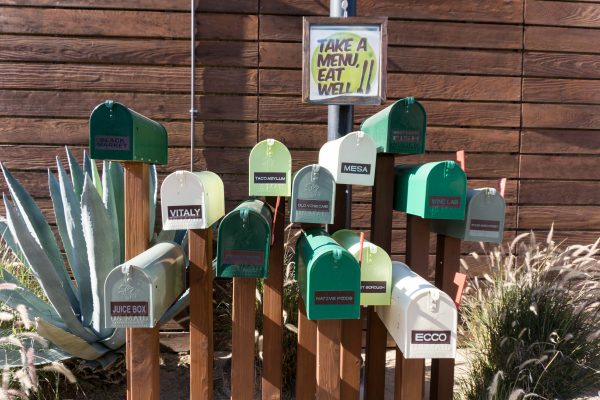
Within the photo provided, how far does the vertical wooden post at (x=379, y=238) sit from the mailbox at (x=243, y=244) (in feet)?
1.72

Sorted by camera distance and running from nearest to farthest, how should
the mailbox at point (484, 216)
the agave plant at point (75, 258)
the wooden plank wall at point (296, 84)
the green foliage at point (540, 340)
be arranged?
the mailbox at point (484, 216)
the agave plant at point (75, 258)
the green foliage at point (540, 340)
the wooden plank wall at point (296, 84)

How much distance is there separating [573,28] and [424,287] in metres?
2.70

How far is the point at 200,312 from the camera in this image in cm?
148

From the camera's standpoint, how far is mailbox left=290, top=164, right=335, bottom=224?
4.35ft

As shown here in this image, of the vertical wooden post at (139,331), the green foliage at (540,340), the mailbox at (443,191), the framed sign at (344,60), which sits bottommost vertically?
the green foliage at (540,340)

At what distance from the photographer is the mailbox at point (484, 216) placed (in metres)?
1.42

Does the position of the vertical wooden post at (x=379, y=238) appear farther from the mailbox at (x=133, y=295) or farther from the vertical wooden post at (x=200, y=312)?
the mailbox at (x=133, y=295)

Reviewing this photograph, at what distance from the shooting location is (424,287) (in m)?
1.21

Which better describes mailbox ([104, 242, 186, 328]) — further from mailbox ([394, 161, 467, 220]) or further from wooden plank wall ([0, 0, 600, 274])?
wooden plank wall ([0, 0, 600, 274])

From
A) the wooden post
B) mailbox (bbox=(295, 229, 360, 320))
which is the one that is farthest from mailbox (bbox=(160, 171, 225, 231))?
the wooden post

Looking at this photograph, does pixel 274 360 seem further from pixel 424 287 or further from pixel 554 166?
pixel 554 166

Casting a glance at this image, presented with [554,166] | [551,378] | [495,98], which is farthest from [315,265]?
[554,166]

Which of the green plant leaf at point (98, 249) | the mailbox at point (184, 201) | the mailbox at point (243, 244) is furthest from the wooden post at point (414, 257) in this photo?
the green plant leaf at point (98, 249)

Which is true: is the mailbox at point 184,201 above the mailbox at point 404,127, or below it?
below
